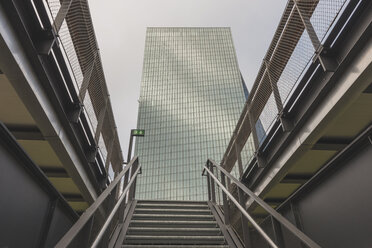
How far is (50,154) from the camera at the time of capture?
4094 millimetres

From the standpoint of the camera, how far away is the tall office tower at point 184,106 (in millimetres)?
42812

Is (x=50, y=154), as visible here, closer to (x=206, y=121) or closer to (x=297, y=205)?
(x=297, y=205)

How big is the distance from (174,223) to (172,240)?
24.3 inches

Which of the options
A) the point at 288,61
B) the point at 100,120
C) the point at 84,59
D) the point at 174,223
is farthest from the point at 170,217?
the point at 288,61

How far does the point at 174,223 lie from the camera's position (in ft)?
15.0

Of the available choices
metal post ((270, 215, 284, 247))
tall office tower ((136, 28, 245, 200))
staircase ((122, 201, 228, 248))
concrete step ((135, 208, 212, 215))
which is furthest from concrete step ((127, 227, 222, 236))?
tall office tower ((136, 28, 245, 200))

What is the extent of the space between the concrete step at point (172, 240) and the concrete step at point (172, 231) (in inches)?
9.6

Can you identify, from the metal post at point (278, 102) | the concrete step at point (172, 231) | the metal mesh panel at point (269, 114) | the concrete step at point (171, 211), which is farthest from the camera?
the concrete step at point (171, 211)

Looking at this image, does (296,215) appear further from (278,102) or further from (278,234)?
(278,102)

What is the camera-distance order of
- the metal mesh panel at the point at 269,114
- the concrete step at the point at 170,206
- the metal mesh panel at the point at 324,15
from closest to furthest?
the metal mesh panel at the point at 324,15
the metal mesh panel at the point at 269,114
the concrete step at the point at 170,206

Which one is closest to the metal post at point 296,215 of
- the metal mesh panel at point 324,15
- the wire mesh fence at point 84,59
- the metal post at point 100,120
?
the metal mesh panel at point 324,15

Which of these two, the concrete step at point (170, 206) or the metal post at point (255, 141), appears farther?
the concrete step at point (170, 206)

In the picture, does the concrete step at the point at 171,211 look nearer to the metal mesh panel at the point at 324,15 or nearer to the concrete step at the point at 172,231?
the concrete step at the point at 172,231

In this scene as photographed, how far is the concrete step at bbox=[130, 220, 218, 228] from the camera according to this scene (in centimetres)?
455
